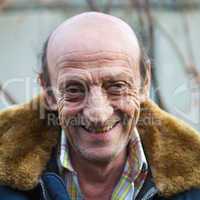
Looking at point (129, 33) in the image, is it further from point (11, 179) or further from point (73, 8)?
point (73, 8)

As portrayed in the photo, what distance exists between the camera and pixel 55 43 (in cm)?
260

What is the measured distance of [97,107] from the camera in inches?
95.1

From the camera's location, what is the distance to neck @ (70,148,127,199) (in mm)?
2580

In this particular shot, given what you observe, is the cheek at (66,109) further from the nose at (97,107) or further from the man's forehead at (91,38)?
the man's forehead at (91,38)

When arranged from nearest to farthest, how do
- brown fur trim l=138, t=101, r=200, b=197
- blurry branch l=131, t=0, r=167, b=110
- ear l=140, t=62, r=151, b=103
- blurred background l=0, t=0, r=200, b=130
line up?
brown fur trim l=138, t=101, r=200, b=197, ear l=140, t=62, r=151, b=103, blurry branch l=131, t=0, r=167, b=110, blurred background l=0, t=0, r=200, b=130

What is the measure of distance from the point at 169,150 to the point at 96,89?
0.40m

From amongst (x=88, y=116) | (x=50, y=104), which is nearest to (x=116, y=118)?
(x=88, y=116)

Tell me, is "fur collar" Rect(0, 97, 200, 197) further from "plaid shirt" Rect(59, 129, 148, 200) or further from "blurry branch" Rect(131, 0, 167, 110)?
"blurry branch" Rect(131, 0, 167, 110)

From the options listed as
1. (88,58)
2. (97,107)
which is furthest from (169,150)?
(88,58)

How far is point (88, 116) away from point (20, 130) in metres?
0.34

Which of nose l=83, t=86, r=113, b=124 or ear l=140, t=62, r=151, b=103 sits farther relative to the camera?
ear l=140, t=62, r=151, b=103

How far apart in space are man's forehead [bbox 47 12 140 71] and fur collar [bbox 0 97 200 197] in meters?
0.24

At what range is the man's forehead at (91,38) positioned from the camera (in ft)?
8.24

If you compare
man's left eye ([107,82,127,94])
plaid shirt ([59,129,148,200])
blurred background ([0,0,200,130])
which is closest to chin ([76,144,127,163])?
plaid shirt ([59,129,148,200])
